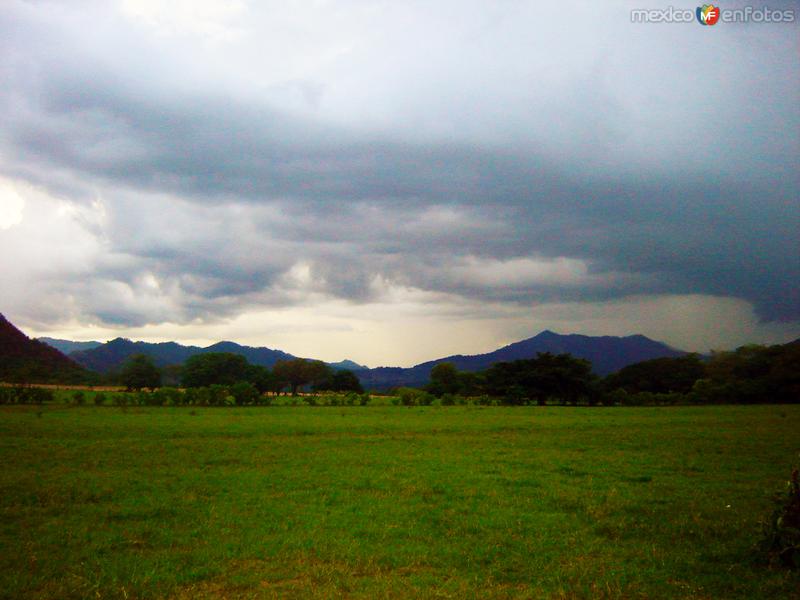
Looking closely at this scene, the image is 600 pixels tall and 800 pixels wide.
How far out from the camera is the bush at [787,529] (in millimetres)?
9344

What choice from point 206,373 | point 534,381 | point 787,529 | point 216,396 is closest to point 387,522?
point 787,529

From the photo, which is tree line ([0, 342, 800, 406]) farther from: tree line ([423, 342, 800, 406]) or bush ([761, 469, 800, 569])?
bush ([761, 469, 800, 569])

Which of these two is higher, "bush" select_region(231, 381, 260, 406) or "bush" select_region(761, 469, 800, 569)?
"bush" select_region(761, 469, 800, 569)

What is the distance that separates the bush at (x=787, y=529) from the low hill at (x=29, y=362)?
127 meters

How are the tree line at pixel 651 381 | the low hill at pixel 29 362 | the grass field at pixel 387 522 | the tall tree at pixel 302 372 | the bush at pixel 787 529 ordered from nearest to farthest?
the grass field at pixel 387 522, the bush at pixel 787 529, the tree line at pixel 651 381, the low hill at pixel 29 362, the tall tree at pixel 302 372

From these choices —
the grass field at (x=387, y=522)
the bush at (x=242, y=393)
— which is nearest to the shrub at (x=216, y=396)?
the bush at (x=242, y=393)

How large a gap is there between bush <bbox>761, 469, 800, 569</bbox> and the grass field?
387mm

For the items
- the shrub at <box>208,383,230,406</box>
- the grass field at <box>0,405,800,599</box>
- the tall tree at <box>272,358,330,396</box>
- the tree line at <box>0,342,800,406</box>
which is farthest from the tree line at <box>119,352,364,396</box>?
the grass field at <box>0,405,800,599</box>

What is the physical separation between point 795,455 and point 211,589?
79.8 feet

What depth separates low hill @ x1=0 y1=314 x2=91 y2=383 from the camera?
381 ft

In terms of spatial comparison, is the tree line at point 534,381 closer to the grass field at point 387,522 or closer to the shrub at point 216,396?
the shrub at point 216,396

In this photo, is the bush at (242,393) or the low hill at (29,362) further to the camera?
the low hill at (29,362)

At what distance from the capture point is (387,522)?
12.5 m

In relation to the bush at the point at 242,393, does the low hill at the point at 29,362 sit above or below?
above
